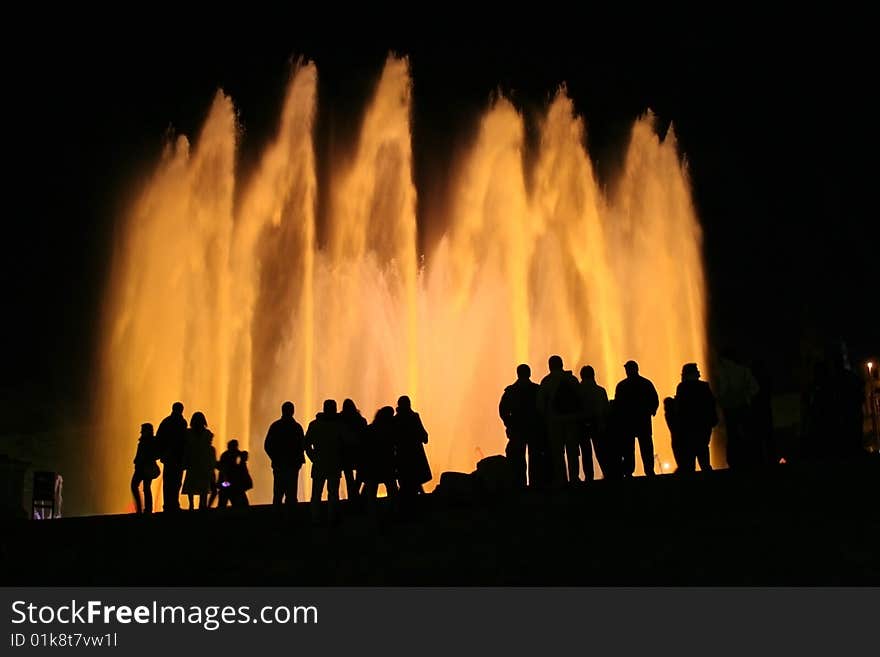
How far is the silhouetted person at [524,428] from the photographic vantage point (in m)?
12.8

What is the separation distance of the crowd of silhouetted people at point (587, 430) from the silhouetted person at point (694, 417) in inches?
0.5

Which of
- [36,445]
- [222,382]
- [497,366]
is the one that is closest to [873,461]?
[497,366]

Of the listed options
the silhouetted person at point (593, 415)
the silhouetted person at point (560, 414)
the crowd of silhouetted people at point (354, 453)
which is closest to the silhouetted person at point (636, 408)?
the silhouetted person at point (593, 415)

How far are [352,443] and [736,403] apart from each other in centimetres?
460

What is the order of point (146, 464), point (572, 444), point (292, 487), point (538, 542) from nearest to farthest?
point (538, 542), point (572, 444), point (292, 487), point (146, 464)

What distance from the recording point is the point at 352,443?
12.4m

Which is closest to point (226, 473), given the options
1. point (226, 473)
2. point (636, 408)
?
point (226, 473)

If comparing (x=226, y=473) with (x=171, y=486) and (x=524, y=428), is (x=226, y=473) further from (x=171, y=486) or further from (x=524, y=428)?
(x=524, y=428)

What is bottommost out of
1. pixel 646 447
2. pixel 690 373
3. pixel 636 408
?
pixel 646 447

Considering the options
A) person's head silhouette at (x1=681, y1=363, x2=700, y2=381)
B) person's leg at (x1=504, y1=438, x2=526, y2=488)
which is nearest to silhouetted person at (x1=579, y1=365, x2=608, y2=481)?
person's leg at (x1=504, y1=438, x2=526, y2=488)

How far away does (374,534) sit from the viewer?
1128 centimetres

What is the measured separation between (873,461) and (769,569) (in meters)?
3.16

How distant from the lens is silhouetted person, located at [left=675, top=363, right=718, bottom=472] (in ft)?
41.2

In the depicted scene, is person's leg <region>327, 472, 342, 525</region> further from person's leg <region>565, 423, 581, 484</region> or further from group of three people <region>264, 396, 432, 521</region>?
person's leg <region>565, 423, 581, 484</region>
